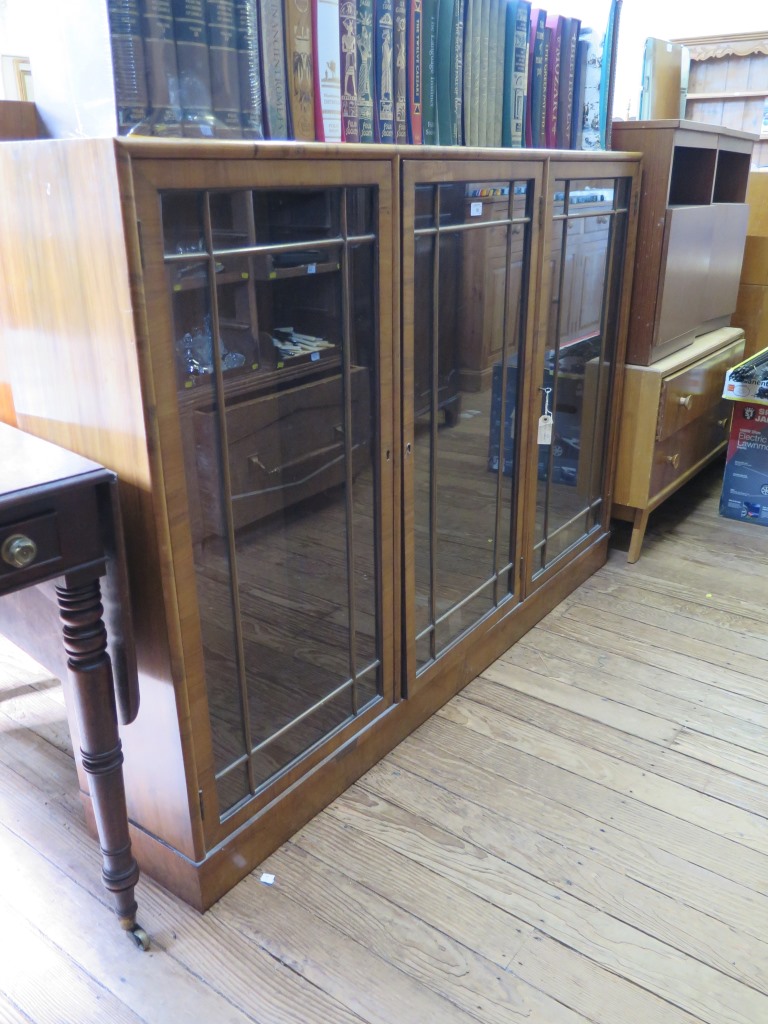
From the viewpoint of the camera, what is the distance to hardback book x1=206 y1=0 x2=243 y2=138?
3.49 feet

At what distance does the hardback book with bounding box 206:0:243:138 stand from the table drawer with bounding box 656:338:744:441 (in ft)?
4.86

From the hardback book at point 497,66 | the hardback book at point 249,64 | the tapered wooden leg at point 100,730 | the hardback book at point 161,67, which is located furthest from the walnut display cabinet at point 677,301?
the tapered wooden leg at point 100,730

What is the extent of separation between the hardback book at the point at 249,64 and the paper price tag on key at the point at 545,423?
0.95m

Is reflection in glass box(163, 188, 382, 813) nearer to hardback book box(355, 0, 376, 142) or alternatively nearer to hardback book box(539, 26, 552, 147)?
hardback book box(355, 0, 376, 142)

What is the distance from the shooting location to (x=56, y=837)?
142 cm

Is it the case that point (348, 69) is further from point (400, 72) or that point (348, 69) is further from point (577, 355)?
point (577, 355)

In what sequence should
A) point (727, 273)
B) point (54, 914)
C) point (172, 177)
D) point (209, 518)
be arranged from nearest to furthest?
point (172, 177)
point (209, 518)
point (54, 914)
point (727, 273)

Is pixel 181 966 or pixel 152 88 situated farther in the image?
pixel 181 966

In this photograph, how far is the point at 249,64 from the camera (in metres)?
1.12

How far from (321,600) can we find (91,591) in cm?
49

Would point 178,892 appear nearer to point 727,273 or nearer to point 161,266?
point 161,266

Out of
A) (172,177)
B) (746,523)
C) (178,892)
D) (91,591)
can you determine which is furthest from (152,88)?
(746,523)

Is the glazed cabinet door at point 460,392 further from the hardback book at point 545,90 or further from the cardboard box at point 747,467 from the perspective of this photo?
the cardboard box at point 747,467

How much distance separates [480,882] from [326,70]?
130 cm
